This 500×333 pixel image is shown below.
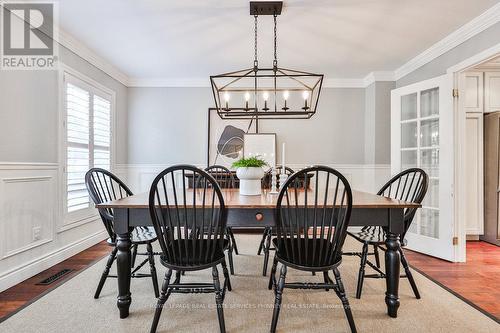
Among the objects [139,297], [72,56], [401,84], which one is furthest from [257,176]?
[401,84]

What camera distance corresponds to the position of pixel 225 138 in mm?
4285

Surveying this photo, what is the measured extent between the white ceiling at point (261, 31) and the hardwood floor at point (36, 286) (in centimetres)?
240

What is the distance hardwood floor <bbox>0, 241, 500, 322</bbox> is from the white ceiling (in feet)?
7.88

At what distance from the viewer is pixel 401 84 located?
3.86 m

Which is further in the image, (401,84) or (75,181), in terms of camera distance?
(401,84)

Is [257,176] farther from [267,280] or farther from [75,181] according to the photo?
[75,181]

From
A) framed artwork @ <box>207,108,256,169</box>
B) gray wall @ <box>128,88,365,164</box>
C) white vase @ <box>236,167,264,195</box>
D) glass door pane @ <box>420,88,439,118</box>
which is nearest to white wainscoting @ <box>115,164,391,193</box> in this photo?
gray wall @ <box>128,88,365,164</box>

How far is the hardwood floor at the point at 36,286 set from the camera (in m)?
1.94

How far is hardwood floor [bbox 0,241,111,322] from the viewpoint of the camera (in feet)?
6.38

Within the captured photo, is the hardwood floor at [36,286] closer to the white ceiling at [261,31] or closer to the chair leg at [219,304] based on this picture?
the chair leg at [219,304]

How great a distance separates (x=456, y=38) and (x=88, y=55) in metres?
4.15

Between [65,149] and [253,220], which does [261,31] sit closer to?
[253,220]

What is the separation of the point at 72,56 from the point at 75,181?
55.9 inches

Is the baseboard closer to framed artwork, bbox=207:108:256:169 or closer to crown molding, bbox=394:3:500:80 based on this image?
framed artwork, bbox=207:108:256:169
